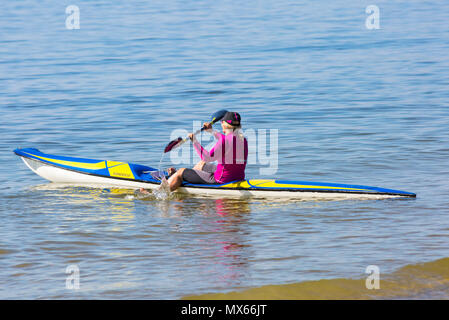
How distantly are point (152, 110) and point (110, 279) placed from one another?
939 centimetres


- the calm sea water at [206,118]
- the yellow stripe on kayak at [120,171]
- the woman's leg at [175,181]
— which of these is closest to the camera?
the calm sea water at [206,118]

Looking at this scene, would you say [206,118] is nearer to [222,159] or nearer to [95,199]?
[95,199]

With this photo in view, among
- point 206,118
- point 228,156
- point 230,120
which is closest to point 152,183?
point 228,156

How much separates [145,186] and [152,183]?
0.14 meters

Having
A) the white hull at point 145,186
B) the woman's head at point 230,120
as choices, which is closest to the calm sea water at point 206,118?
the white hull at point 145,186

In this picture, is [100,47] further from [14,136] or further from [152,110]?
[14,136]

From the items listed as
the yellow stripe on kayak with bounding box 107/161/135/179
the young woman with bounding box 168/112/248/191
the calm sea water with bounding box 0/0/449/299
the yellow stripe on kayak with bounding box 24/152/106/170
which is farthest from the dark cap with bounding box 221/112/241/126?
the yellow stripe on kayak with bounding box 24/152/106/170

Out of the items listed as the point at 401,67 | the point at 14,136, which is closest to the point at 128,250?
the point at 14,136

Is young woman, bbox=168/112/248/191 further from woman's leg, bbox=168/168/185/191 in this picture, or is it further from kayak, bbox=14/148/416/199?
kayak, bbox=14/148/416/199

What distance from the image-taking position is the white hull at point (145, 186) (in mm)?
8852

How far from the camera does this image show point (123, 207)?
8961 mm

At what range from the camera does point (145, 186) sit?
31.8 feet

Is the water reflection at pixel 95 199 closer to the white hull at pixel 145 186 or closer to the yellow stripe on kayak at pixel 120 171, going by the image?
the white hull at pixel 145 186

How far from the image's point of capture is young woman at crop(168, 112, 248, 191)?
28.9ft
